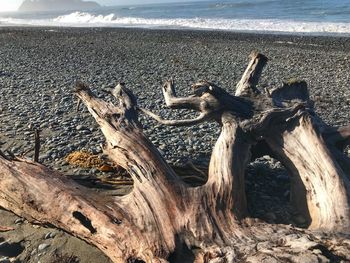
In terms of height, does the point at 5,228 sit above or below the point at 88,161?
below

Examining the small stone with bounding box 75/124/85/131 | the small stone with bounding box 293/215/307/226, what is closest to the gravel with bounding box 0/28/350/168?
the small stone with bounding box 75/124/85/131

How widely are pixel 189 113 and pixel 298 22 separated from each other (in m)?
26.4

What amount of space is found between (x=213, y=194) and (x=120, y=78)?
865cm

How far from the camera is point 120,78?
463 inches

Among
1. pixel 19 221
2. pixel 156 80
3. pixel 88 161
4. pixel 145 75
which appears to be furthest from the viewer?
pixel 145 75

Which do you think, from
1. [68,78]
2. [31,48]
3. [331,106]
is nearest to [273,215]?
[331,106]

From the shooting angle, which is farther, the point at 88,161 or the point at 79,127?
the point at 79,127

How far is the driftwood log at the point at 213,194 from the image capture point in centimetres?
305

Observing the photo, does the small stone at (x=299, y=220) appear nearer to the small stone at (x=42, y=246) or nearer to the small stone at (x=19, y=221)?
the small stone at (x=42, y=246)

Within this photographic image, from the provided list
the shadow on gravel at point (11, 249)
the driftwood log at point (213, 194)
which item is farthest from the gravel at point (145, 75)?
the shadow on gravel at point (11, 249)

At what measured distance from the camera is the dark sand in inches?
227

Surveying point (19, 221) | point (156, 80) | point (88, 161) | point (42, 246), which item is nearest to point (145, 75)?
point (156, 80)

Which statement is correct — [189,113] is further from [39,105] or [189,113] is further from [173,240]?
[173,240]

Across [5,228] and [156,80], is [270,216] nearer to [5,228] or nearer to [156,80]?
[5,228]
